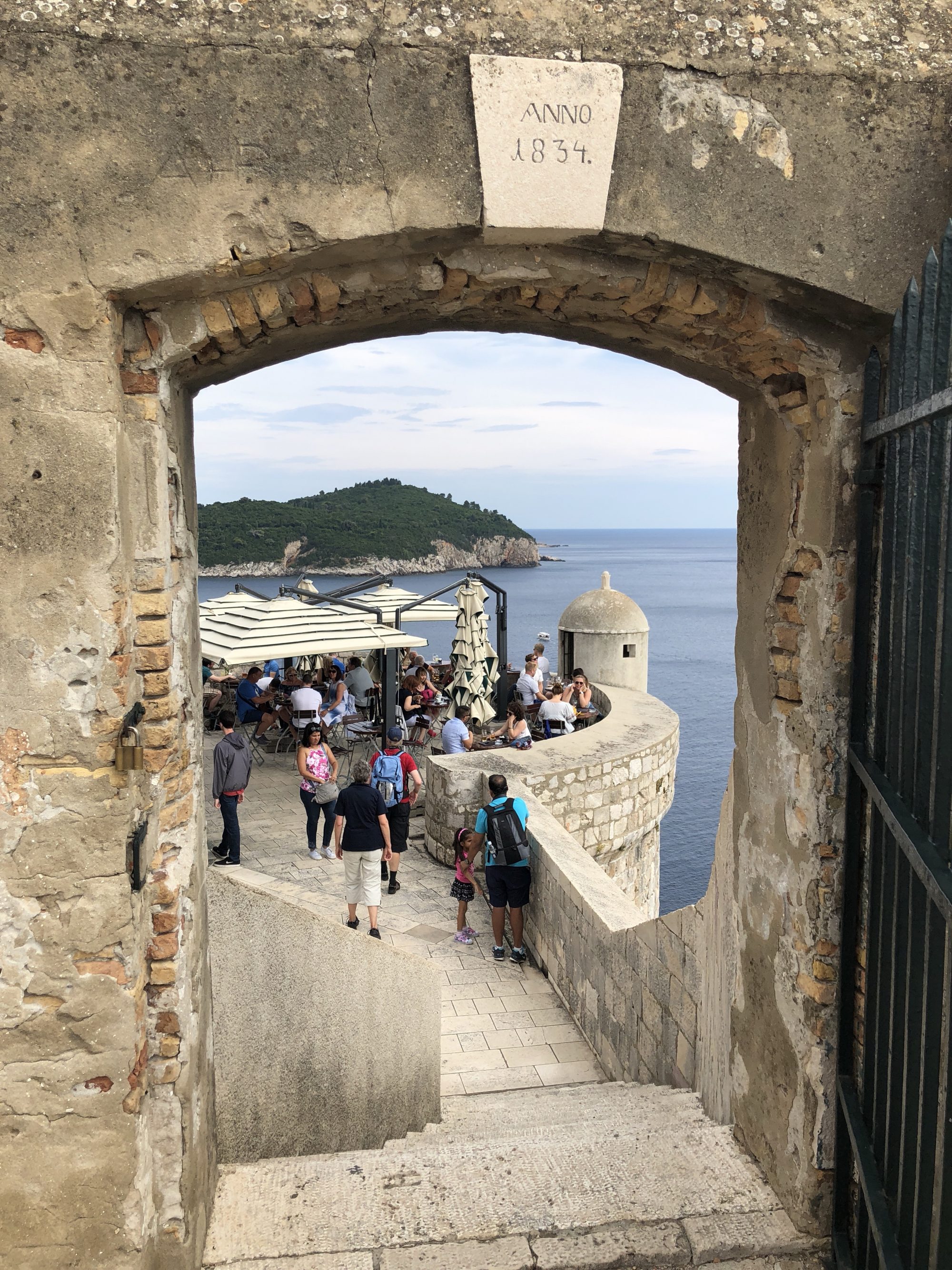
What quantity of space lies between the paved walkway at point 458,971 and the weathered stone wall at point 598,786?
2.49 feet

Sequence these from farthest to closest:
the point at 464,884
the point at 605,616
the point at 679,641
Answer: the point at 679,641 → the point at 605,616 → the point at 464,884

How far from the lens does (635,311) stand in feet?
10.2

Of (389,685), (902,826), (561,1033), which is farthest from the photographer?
(389,685)

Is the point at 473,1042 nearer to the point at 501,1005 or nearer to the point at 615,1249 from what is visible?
the point at 501,1005

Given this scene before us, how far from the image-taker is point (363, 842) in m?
6.43

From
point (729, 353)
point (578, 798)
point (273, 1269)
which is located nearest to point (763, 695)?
point (729, 353)

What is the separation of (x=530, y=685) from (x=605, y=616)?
2.11m

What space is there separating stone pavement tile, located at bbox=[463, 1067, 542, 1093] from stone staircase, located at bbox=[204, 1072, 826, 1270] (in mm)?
2080

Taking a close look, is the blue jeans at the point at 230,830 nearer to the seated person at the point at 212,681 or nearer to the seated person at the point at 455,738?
the seated person at the point at 455,738

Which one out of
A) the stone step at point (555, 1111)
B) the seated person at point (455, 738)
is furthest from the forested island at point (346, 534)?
the stone step at point (555, 1111)

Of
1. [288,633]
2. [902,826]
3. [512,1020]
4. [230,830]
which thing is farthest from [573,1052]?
[288,633]

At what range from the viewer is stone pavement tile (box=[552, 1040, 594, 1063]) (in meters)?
5.91

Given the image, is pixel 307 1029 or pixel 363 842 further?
pixel 363 842

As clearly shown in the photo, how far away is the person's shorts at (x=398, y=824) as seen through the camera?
793cm
